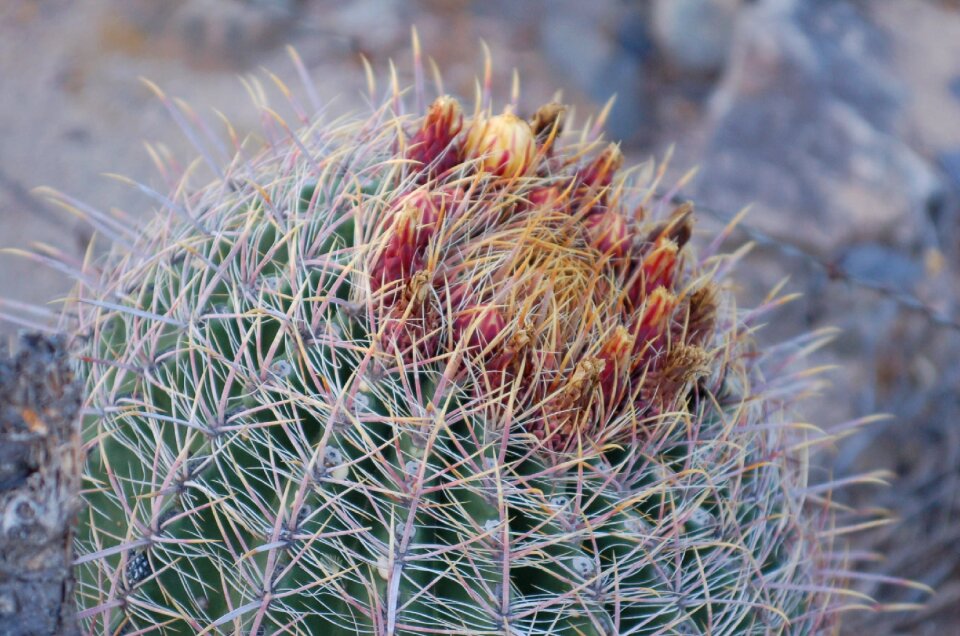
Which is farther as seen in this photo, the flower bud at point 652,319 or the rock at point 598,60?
the rock at point 598,60

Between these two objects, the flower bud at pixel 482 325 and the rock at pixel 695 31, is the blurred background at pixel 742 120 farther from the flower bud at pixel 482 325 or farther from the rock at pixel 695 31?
the flower bud at pixel 482 325

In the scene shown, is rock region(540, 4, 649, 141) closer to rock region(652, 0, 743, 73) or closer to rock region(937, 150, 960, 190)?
rock region(652, 0, 743, 73)

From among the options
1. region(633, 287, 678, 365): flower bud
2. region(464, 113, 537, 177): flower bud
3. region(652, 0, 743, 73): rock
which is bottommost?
region(633, 287, 678, 365): flower bud

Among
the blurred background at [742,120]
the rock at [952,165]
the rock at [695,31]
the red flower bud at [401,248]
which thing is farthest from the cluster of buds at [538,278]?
the rock at [695,31]

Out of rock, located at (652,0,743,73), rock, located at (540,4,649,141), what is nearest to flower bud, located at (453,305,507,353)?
rock, located at (540,4,649,141)

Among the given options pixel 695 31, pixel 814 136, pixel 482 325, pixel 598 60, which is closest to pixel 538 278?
pixel 482 325

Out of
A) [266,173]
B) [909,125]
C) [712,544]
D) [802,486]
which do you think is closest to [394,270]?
[266,173]

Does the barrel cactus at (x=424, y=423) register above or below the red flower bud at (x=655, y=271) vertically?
below

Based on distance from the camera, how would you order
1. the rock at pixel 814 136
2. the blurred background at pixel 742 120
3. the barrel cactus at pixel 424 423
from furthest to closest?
the rock at pixel 814 136, the blurred background at pixel 742 120, the barrel cactus at pixel 424 423
